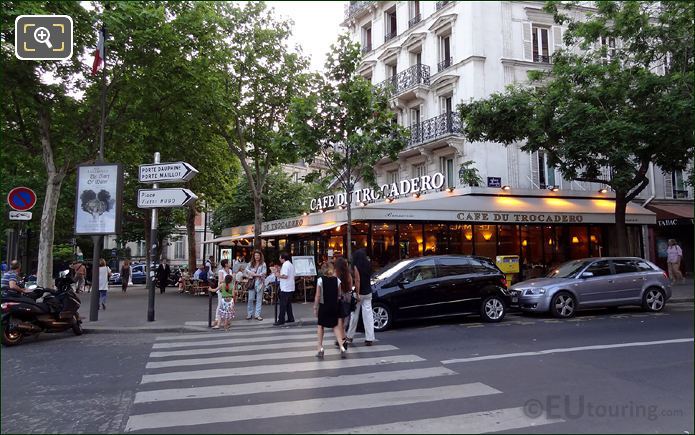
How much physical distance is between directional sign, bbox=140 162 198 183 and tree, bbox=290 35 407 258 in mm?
4146

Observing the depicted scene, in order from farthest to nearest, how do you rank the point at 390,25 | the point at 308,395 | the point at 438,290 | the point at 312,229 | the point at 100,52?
the point at 390,25, the point at 312,229, the point at 100,52, the point at 438,290, the point at 308,395

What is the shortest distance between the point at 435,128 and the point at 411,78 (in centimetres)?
314

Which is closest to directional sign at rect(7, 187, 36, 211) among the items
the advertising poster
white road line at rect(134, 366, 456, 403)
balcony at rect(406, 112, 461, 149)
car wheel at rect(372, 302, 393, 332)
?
the advertising poster

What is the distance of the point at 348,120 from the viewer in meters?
15.9

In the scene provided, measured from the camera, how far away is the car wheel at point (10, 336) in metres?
9.73

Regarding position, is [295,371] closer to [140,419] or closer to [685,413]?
[140,419]

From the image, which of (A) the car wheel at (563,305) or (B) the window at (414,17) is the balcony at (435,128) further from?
(A) the car wheel at (563,305)

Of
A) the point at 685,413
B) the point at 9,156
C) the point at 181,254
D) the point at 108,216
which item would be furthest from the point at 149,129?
the point at 181,254

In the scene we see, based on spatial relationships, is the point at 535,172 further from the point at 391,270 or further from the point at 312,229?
the point at 391,270

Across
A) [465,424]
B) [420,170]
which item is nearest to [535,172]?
[420,170]

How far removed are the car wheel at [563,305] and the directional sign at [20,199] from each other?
14.2 metres

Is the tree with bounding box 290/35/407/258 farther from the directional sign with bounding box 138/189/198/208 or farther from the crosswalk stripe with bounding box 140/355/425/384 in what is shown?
the crosswalk stripe with bounding box 140/355/425/384

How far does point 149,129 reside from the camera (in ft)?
60.9

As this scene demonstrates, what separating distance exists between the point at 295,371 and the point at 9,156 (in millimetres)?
16559
